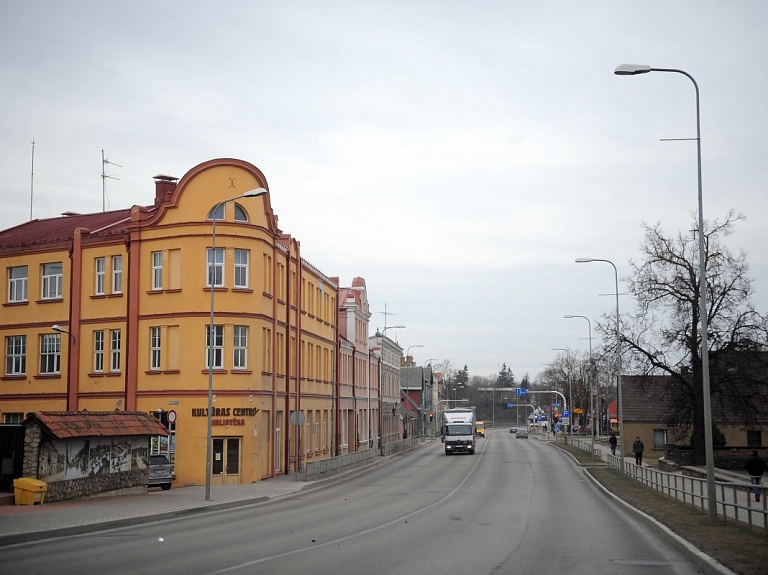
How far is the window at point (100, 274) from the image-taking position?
4147 centimetres

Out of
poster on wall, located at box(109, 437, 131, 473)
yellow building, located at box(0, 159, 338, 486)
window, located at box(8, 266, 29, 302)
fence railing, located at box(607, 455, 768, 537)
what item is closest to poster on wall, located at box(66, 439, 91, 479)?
poster on wall, located at box(109, 437, 131, 473)

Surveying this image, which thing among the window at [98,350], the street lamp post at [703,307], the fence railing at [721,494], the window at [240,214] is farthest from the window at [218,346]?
the street lamp post at [703,307]

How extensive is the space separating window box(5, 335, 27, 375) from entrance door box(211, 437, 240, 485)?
12.3 meters

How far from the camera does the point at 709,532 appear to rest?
56.0 feet

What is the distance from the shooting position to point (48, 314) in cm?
4256

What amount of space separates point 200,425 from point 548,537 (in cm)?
2242

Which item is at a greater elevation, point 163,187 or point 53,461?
point 163,187

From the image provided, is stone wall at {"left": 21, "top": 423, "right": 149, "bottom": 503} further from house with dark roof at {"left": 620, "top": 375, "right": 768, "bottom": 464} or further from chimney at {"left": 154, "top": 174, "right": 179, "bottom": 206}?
house with dark roof at {"left": 620, "top": 375, "right": 768, "bottom": 464}

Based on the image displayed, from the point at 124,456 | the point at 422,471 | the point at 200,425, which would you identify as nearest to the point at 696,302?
the point at 422,471

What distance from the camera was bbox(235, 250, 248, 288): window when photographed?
39312 mm

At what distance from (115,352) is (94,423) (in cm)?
1280

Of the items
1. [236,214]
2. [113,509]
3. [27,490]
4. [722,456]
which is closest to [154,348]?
[236,214]

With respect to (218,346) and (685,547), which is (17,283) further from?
(685,547)

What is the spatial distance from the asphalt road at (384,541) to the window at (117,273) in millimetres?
14880
